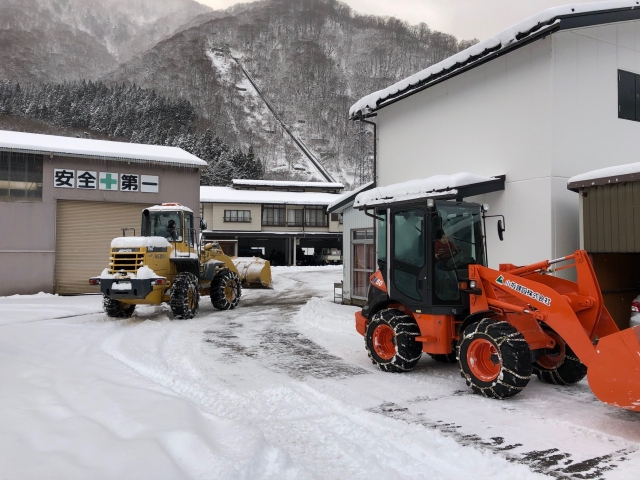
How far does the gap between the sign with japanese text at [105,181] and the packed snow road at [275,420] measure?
10907 mm

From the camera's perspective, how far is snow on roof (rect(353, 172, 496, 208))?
7.69 m

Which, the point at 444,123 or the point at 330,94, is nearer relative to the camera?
the point at 444,123

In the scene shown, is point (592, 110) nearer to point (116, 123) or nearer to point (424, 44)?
point (116, 123)

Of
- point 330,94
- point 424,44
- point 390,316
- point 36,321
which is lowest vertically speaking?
point 36,321

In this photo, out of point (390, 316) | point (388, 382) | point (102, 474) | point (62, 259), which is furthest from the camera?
point (62, 259)

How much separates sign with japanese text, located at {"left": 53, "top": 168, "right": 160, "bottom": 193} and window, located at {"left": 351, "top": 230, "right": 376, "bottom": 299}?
29.8 ft

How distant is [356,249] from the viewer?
48.0 feet

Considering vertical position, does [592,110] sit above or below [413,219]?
above

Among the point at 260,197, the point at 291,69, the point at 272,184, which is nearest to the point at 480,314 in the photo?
the point at 260,197

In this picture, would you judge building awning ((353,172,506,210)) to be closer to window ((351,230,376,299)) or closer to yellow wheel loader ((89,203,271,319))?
window ((351,230,376,299))

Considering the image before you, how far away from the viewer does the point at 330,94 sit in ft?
411

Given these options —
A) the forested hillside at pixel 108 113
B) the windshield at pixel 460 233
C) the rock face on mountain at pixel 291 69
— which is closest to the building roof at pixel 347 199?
the windshield at pixel 460 233

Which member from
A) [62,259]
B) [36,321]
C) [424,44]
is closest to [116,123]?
[62,259]

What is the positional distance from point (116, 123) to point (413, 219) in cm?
6541
